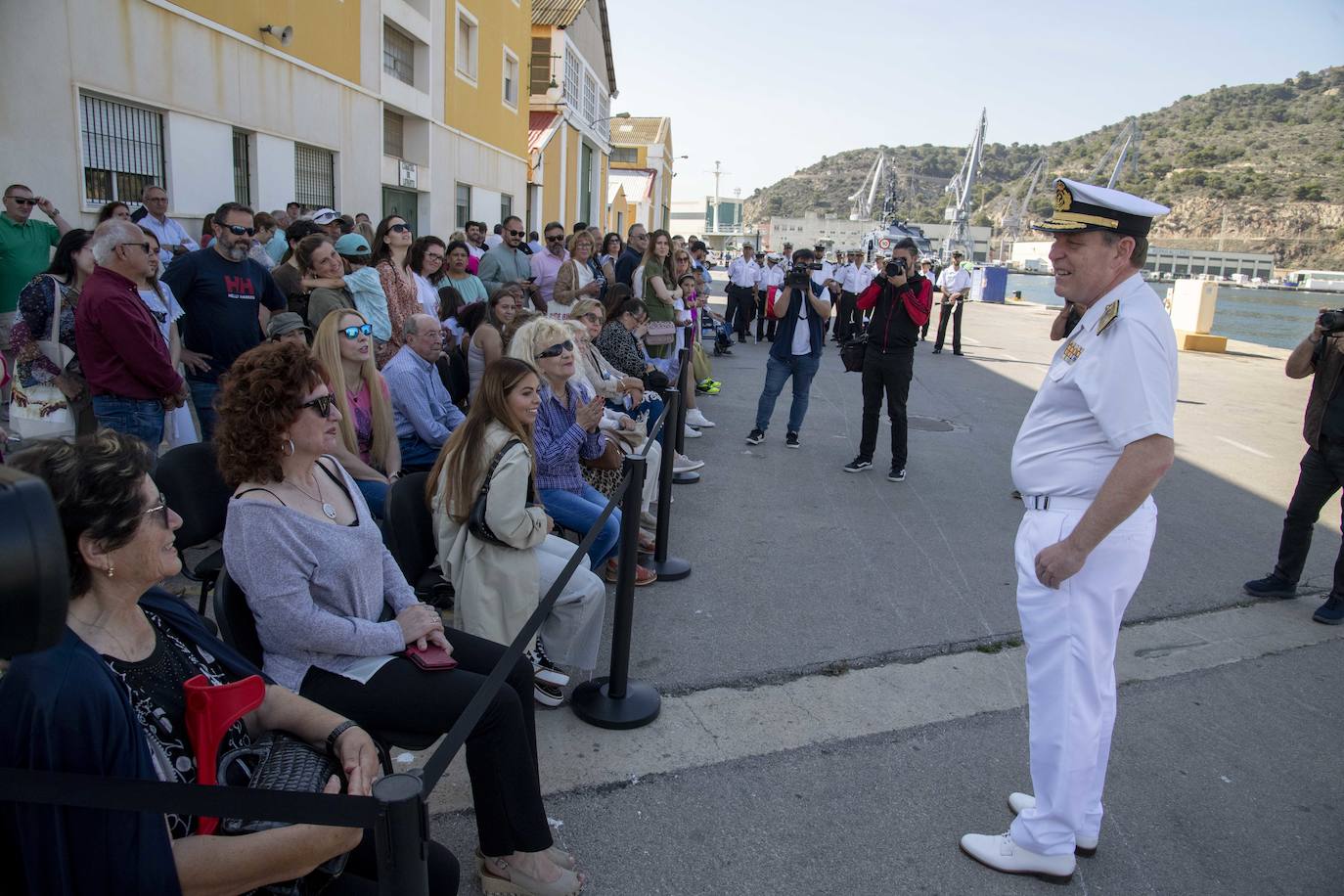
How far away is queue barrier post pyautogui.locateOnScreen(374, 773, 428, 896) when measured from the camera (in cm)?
142

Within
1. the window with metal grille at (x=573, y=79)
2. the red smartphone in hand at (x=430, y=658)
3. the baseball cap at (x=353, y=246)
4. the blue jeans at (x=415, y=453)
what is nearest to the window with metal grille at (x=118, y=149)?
the baseball cap at (x=353, y=246)

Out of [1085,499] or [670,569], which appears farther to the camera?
[670,569]

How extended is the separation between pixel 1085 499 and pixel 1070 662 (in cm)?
55

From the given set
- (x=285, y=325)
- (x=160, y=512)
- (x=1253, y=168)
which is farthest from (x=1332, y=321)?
(x=1253, y=168)

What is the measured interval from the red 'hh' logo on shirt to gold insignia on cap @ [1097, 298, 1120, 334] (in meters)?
5.32

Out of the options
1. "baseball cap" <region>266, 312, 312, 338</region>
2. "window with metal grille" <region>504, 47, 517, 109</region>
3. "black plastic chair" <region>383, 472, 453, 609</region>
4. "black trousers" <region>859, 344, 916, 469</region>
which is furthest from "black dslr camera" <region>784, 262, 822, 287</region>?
"window with metal grille" <region>504, 47, 517, 109</region>

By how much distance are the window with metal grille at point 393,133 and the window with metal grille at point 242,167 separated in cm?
489

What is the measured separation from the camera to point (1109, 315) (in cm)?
263

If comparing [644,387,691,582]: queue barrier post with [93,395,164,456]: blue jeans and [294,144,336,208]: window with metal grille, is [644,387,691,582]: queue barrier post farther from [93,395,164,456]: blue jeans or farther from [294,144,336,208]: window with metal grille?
[294,144,336,208]: window with metal grille

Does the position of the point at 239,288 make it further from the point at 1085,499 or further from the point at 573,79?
the point at 573,79

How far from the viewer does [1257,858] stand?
3.07 meters

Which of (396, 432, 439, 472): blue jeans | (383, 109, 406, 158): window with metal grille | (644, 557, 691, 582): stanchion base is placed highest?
(383, 109, 406, 158): window with metal grille

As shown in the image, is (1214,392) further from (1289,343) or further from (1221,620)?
(1289,343)

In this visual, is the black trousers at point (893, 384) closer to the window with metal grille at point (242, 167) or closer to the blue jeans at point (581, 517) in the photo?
the blue jeans at point (581, 517)
